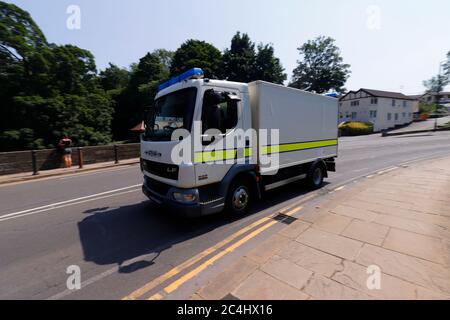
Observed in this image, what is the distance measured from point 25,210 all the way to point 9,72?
17.2 meters

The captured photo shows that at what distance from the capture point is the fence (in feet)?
36.4

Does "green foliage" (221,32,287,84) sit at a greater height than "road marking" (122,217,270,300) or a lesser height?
greater

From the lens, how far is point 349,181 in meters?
8.46

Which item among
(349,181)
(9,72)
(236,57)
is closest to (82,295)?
(349,181)

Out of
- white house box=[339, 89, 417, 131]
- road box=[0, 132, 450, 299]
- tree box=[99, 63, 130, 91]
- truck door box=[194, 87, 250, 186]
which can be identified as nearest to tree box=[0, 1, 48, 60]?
road box=[0, 132, 450, 299]

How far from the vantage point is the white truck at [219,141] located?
4250mm

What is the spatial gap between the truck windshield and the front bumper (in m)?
1.05

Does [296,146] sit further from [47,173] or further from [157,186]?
[47,173]

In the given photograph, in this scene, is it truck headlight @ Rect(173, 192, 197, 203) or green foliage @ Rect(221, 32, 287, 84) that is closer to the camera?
truck headlight @ Rect(173, 192, 197, 203)

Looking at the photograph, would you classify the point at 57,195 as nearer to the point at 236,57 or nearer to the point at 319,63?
the point at 236,57

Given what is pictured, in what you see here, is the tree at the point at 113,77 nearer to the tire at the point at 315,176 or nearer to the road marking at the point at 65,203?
the road marking at the point at 65,203

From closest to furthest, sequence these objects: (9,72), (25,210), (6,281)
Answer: (6,281), (25,210), (9,72)

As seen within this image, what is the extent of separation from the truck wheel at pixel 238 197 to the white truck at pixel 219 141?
0.02 meters

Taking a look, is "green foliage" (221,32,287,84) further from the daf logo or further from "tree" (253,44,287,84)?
the daf logo
